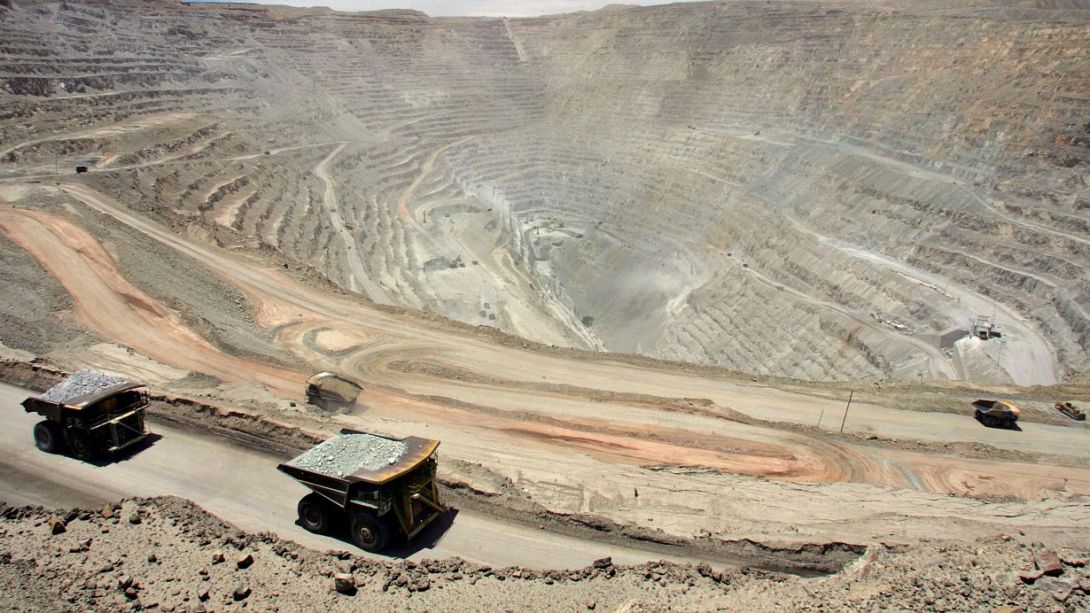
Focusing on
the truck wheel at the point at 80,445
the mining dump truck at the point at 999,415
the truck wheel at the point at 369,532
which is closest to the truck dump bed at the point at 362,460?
the truck wheel at the point at 369,532

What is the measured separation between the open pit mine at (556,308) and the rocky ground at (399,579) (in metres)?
0.07

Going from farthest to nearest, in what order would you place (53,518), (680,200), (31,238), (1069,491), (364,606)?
(680,200) < (31,238) < (1069,491) < (53,518) < (364,606)

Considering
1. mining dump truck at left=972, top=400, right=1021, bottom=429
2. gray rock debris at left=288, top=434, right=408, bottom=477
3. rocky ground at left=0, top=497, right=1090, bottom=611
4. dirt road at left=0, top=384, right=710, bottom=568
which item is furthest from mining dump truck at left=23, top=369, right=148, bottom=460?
mining dump truck at left=972, top=400, right=1021, bottom=429

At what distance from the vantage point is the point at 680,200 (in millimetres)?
59094

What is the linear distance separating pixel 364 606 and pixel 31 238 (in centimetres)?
2414

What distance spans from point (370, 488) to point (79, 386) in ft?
25.3

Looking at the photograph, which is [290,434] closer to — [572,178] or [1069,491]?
[1069,491]

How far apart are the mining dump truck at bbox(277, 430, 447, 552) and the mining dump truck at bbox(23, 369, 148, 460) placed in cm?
478

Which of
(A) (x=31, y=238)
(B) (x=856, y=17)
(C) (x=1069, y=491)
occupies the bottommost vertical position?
(C) (x=1069, y=491)

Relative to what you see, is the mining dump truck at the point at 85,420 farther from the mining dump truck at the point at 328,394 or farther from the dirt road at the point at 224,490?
the mining dump truck at the point at 328,394

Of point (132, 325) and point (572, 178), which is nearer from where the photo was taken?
point (132, 325)

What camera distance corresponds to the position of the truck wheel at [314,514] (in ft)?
40.2

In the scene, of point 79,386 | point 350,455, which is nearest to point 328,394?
point 79,386

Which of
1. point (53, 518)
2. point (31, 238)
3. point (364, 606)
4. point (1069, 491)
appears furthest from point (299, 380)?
point (1069, 491)
